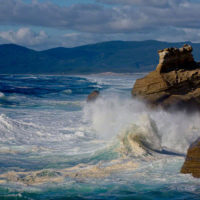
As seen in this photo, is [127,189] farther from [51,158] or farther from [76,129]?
[76,129]

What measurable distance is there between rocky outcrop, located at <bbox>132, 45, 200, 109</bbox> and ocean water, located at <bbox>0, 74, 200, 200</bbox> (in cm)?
63

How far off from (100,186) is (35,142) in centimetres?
604

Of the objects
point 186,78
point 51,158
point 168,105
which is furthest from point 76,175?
point 186,78

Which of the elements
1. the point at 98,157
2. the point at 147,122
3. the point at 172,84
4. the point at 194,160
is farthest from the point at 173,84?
the point at 194,160

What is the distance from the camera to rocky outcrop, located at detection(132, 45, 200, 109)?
61.2 ft

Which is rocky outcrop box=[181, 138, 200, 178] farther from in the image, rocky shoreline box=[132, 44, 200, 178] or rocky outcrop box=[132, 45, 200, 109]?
rocky outcrop box=[132, 45, 200, 109]

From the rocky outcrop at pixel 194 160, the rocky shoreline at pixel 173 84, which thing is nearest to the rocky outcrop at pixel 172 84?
the rocky shoreline at pixel 173 84

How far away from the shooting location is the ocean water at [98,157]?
807cm

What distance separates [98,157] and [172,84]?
8.76 meters

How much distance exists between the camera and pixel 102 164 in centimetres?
1044

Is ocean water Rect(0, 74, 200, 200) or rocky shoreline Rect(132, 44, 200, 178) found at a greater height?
rocky shoreline Rect(132, 44, 200, 178)

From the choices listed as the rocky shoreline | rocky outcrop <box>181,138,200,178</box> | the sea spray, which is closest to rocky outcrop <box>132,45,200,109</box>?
the rocky shoreline

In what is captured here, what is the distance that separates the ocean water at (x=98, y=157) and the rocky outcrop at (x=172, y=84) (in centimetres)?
63

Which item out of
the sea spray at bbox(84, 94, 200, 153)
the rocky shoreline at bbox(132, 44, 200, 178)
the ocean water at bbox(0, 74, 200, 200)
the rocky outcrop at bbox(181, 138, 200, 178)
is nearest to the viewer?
the ocean water at bbox(0, 74, 200, 200)
